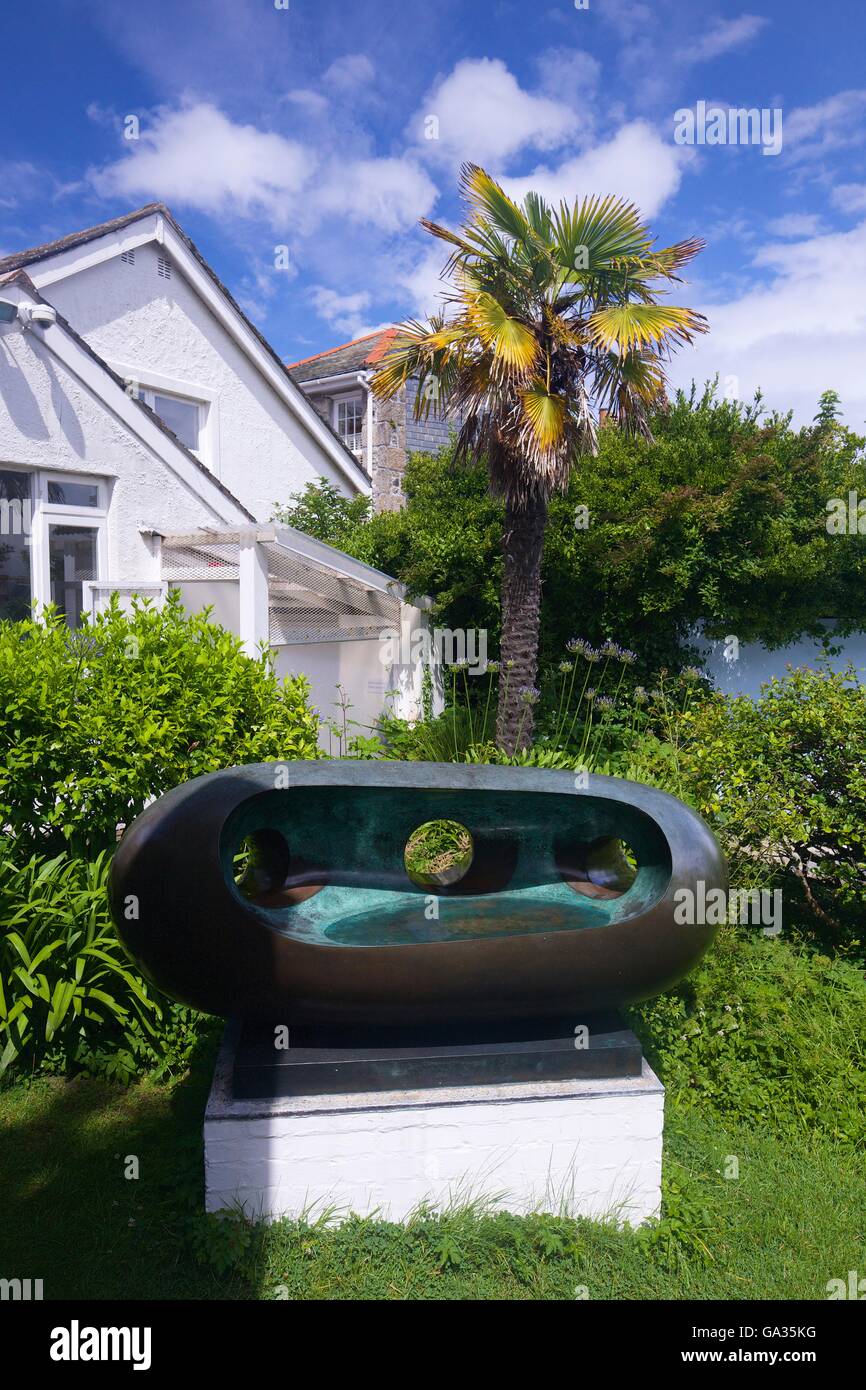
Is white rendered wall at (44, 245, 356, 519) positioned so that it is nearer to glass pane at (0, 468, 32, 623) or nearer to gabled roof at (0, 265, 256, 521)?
gabled roof at (0, 265, 256, 521)

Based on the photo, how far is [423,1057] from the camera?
142 inches

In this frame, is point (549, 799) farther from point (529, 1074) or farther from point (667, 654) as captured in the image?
point (667, 654)

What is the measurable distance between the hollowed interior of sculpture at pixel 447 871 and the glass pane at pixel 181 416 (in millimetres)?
10355

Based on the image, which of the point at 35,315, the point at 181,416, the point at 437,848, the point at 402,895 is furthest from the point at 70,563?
the point at 402,895

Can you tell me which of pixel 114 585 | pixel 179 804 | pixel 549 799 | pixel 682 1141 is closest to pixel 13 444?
pixel 114 585

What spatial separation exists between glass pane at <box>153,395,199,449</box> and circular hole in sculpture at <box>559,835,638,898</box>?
1068 cm

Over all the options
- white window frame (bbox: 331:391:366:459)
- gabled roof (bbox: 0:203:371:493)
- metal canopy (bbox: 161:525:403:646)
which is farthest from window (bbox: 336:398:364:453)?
metal canopy (bbox: 161:525:403:646)

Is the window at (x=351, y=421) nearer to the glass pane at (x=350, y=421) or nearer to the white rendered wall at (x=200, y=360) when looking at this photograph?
the glass pane at (x=350, y=421)

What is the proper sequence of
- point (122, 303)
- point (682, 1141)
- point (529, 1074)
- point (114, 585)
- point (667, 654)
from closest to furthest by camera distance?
point (529, 1074) < point (682, 1141) < point (114, 585) < point (667, 654) < point (122, 303)

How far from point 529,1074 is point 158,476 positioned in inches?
296

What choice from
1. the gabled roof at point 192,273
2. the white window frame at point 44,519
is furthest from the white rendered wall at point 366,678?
the gabled roof at point 192,273

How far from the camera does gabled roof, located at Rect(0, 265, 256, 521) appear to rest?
7.96 meters

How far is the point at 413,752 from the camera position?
889cm

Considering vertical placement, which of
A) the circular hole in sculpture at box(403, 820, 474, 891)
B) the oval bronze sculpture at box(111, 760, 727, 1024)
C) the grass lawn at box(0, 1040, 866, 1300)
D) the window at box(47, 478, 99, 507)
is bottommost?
the grass lawn at box(0, 1040, 866, 1300)
